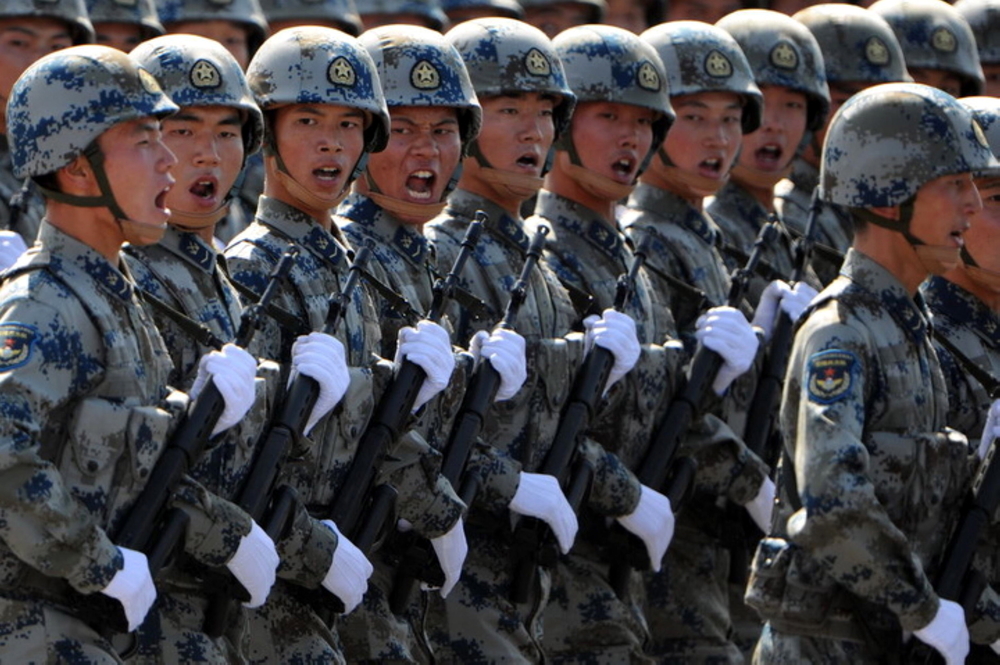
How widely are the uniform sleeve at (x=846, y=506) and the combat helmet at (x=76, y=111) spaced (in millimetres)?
2328

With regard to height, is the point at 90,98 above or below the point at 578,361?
above

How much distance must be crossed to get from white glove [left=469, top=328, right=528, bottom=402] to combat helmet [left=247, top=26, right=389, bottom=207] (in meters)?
0.81

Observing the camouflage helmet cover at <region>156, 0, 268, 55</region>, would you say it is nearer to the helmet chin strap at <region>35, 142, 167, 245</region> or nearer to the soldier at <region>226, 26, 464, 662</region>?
the soldier at <region>226, 26, 464, 662</region>

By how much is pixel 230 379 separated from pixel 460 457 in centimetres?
201

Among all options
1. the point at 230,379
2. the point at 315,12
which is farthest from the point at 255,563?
the point at 315,12

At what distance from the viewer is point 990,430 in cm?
1012

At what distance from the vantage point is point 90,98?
28.0ft

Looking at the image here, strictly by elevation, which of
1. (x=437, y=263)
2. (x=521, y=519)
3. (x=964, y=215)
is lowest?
(x=521, y=519)

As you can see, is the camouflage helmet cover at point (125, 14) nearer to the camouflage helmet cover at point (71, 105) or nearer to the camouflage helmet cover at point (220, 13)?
the camouflage helmet cover at point (220, 13)

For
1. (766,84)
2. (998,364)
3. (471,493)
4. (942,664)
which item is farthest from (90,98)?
(766,84)

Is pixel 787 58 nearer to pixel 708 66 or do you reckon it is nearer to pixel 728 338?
pixel 708 66

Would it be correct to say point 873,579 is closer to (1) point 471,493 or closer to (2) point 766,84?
(1) point 471,493

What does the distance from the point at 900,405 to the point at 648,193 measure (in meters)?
3.78

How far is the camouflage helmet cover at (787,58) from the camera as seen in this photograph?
47.1 feet
